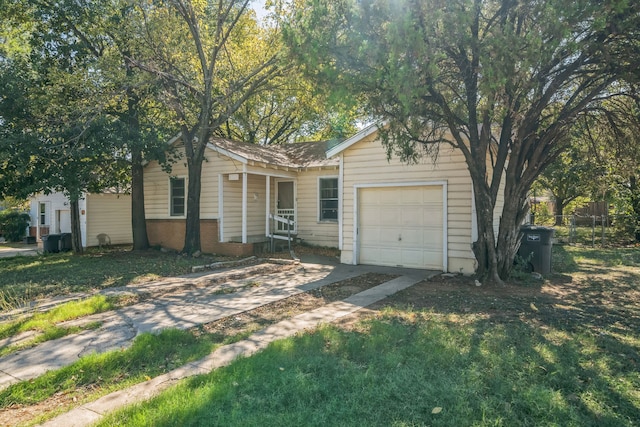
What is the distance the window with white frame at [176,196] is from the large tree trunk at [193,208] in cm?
239

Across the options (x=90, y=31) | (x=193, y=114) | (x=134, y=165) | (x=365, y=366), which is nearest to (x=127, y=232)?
(x=134, y=165)

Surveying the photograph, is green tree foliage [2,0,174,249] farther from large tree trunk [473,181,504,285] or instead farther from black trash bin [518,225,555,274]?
black trash bin [518,225,555,274]

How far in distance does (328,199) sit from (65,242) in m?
10.8

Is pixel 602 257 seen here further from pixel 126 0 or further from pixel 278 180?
pixel 126 0

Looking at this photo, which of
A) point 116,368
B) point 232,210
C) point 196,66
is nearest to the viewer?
point 116,368

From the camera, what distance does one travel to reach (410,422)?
298 cm

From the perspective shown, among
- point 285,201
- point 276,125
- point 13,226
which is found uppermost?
point 276,125

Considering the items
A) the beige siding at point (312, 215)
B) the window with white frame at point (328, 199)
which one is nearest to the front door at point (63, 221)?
the beige siding at point (312, 215)

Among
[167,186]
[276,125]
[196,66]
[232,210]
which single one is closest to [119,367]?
[232,210]

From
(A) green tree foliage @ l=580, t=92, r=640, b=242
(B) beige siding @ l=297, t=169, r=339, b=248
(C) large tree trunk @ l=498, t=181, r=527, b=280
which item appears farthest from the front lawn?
(B) beige siding @ l=297, t=169, r=339, b=248

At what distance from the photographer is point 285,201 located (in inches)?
637

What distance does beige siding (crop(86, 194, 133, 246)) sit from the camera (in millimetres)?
16938

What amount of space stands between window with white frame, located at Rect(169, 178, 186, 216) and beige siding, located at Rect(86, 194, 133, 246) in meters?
3.44

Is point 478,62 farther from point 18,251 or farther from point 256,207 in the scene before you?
point 18,251
